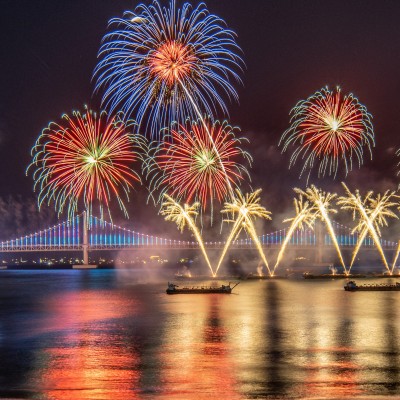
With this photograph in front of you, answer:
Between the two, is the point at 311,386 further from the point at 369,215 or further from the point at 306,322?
the point at 369,215

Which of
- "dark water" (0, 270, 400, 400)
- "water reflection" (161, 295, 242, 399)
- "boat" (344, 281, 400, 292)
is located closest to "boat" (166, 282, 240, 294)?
"dark water" (0, 270, 400, 400)

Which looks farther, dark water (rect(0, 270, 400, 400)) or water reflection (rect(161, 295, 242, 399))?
dark water (rect(0, 270, 400, 400))

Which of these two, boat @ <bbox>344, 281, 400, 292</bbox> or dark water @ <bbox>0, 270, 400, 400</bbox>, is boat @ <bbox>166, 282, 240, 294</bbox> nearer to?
dark water @ <bbox>0, 270, 400, 400</bbox>

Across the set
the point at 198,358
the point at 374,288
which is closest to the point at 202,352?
the point at 198,358

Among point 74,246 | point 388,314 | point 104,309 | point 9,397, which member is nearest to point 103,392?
point 9,397

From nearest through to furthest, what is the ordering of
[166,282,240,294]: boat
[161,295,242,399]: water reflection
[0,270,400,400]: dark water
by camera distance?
[161,295,242,399]: water reflection
[0,270,400,400]: dark water
[166,282,240,294]: boat

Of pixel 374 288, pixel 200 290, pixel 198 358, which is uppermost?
pixel 200 290

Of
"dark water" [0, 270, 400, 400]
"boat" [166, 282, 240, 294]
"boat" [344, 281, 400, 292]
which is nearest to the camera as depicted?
"dark water" [0, 270, 400, 400]

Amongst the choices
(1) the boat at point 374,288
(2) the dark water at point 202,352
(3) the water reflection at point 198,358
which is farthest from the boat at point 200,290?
(3) the water reflection at point 198,358

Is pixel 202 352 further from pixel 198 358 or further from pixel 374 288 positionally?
pixel 374 288
